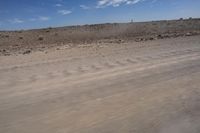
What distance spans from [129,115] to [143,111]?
31 cm

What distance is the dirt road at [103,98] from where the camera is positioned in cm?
511

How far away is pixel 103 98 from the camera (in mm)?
6477

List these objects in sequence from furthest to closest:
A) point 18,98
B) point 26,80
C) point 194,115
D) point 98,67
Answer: point 98,67
point 26,80
point 18,98
point 194,115

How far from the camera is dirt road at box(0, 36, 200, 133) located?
16.8 ft

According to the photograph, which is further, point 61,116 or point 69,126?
point 61,116

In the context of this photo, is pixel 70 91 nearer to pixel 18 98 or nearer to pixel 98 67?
pixel 18 98

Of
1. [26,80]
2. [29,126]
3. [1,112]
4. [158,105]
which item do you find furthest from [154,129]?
[26,80]

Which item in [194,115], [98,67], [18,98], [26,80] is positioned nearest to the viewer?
[194,115]

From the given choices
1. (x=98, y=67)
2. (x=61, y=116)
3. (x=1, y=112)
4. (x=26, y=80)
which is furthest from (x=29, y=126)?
(x=98, y=67)

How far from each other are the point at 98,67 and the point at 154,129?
16.8 ft

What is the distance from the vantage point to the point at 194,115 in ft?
17.8

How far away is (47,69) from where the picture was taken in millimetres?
10008

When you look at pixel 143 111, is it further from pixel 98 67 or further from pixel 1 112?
pixel 98 67

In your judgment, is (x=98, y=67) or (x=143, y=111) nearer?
(x=143, y=111)
